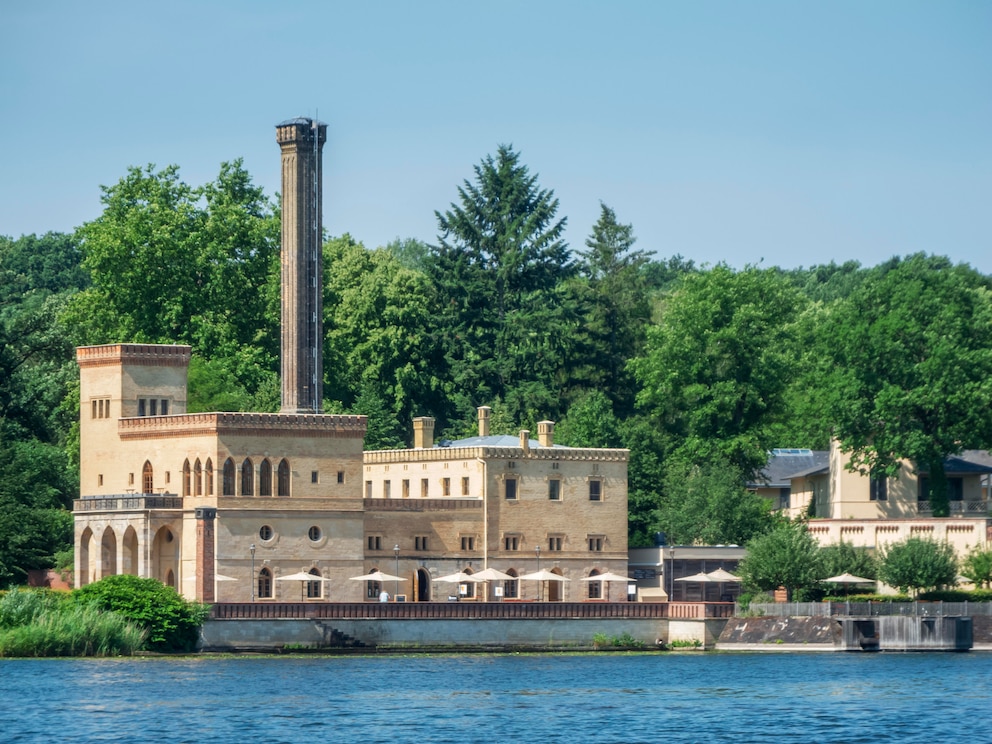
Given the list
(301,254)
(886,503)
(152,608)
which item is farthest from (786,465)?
(152,608)

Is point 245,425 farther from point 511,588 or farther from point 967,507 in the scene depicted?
point 967,507

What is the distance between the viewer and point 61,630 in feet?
296

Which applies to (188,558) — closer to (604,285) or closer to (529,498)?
(529,498)

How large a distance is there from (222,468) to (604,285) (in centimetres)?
4753

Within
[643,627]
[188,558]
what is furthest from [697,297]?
[188,558]

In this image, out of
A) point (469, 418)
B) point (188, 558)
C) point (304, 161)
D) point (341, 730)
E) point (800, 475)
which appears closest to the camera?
point (341, 730)

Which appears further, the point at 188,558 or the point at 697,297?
the point at 697,297

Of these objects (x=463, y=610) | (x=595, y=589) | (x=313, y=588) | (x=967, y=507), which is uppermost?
(x=967, y=507)

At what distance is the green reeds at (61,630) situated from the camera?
90188 millimetres

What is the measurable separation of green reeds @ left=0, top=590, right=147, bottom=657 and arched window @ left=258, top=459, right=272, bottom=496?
31.4 ft

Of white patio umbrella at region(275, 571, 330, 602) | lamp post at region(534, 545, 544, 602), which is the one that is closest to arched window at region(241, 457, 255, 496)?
white patio umbrella at region(275, 571, 330, 602)

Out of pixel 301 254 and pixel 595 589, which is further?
pixel 595 589

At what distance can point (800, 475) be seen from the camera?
118 meters

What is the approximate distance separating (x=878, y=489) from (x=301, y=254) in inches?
1097
